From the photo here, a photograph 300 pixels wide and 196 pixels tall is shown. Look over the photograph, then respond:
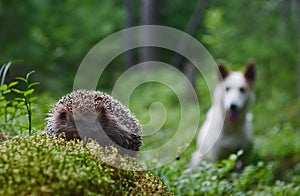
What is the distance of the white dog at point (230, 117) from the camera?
7.43 meters

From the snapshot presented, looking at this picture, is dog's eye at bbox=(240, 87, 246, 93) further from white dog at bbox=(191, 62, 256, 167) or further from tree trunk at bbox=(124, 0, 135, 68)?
tree trunk at bbox=(124, 0, 135, 68)

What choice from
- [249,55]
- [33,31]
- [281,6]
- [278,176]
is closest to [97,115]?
[278,176]

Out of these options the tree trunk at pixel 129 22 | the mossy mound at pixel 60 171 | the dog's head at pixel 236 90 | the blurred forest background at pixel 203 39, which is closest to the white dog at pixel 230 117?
the dog's head at pixel 236 90

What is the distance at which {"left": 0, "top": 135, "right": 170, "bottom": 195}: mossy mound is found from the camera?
2.22m

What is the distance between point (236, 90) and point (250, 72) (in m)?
0.41

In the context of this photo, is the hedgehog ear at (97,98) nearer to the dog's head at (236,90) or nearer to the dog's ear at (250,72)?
the dog's head at (236,90)

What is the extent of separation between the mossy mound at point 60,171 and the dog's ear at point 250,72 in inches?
211

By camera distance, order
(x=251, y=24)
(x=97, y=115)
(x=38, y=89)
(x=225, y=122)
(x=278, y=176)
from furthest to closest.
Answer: (x=251, y=24)
(x=38, y=89)
(x=225, y=122)
(x=278, y=176)
(x=97, y=115)

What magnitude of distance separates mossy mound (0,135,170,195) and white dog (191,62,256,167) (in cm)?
477

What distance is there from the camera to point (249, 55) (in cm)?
1656

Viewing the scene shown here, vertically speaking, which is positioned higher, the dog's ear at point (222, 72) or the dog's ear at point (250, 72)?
the dog's ear at point (222, 72)

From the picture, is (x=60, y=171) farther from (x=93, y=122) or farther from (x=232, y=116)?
(x=232, y=116)

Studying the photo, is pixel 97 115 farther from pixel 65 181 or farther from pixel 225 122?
pixel 225 122

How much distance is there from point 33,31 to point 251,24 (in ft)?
25.5
